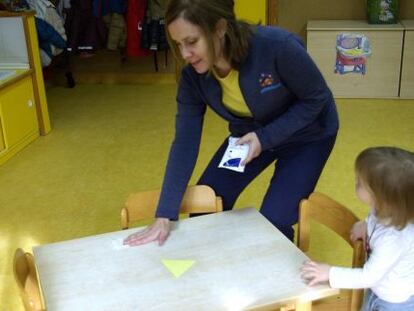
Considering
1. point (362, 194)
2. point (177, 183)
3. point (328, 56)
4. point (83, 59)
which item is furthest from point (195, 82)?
point (83, 59)

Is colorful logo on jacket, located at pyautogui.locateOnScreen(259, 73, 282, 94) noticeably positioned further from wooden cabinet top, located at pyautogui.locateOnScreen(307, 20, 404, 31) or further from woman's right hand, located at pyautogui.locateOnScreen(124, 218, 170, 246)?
wooden cabinet top, located at pyautogui.locateOnScreen(307, 20, 404, 31)

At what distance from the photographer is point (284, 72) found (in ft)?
5.52

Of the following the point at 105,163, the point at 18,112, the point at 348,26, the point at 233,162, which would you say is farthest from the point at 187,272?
the point at 348,26

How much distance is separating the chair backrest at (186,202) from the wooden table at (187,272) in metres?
0.19

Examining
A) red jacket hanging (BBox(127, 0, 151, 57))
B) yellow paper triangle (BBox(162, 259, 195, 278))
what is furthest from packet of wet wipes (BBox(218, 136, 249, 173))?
red jacket hanging (BBox(127, 0, 151, 57))

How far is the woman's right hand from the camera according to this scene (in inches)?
59.0

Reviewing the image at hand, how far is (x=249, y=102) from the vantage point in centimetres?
174

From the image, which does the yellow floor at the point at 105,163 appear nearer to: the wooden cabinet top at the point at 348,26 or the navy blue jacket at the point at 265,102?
the wooden cabinet top at the point at 348,26

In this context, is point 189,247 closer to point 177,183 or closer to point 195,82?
point 177,183

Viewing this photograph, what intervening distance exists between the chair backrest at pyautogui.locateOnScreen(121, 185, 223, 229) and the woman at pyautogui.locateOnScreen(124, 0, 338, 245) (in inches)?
3.1

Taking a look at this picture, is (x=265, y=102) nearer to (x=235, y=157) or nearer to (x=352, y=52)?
(x=235, y=157)

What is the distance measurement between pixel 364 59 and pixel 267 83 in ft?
11.5

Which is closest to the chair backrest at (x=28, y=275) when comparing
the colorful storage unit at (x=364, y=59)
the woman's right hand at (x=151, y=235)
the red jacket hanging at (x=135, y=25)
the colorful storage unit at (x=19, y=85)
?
the woman's right hand at (x=151, y=235)

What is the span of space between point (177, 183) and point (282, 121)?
0.39 m
